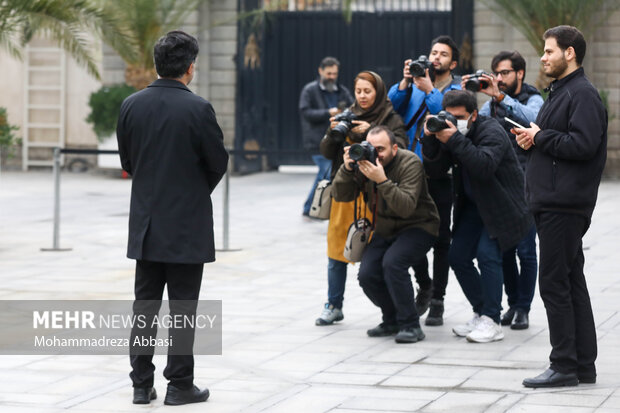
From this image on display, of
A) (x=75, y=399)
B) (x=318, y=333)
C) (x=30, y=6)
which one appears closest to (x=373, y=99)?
(x=318, y=333)

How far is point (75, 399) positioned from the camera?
605 cm

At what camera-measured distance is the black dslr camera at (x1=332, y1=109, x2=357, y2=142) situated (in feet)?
25.4

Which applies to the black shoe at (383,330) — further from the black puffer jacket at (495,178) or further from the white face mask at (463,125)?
the white face mask at (463,125)

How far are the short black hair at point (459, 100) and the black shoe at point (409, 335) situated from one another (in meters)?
1.37

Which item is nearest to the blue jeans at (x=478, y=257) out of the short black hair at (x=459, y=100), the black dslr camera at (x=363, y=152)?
the short black hair at (x=459, y=100)

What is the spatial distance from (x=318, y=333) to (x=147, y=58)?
1212 centimetres

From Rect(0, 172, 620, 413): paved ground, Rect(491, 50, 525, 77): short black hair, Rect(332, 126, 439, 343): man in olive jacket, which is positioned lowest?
Rect(0, 172, 620, 413): paved ground

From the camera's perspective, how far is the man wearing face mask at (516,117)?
25.5 ft

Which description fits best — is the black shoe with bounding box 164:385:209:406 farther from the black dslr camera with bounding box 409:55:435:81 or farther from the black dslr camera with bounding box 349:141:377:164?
the black dslr camera with bounding box 409:55:435:81

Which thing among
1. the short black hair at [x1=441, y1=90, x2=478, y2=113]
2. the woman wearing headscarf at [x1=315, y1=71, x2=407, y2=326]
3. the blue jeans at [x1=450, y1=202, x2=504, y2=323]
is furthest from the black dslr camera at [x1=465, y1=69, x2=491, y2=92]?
the blue jeans at [x1=450, y1=202, x2=504, y2=323]

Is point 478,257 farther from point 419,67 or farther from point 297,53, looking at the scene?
point 297,53

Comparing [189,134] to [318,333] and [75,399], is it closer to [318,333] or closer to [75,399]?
[75,399]

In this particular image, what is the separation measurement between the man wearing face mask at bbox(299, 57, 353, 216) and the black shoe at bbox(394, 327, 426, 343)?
19.8 ft

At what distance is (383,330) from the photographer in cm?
774
